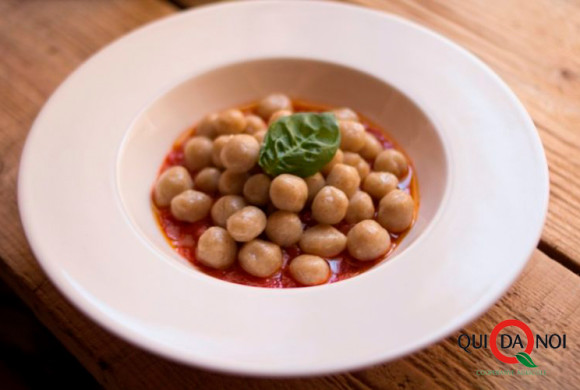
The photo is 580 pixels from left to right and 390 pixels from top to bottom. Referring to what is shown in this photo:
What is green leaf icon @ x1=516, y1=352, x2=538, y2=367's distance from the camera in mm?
1074

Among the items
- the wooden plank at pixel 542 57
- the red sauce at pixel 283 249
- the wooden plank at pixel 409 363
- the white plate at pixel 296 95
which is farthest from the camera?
the wooden plank at pixel 542 57

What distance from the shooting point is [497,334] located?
3.69 feet

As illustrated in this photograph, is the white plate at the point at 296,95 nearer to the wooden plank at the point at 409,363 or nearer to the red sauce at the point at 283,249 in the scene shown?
the red sauce at the point at 283,249

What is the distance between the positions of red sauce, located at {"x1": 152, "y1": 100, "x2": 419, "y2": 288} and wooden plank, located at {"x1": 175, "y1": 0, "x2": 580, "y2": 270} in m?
0.37

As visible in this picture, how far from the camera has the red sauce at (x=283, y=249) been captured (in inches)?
47.9

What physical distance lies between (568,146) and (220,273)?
3.18ft

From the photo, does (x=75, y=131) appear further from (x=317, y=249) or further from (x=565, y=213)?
(x=565, y=213)

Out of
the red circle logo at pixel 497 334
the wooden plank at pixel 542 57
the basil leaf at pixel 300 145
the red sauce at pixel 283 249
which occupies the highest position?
the wooden plank at pixel 542 57

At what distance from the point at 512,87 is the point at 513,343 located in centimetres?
85

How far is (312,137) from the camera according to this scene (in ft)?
4.15

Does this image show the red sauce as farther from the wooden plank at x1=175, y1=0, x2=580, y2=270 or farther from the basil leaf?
the wooden plank at x1=175, y1=0, x2=580, y2=270

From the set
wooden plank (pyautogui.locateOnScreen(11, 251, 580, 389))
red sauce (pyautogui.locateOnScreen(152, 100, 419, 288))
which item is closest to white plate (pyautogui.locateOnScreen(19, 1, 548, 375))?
red sauce (pyautogui.locateOnScreen(152, 100, 419, 288))

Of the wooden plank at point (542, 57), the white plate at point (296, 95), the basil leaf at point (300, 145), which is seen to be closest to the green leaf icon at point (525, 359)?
the white plate at point (296, 95)

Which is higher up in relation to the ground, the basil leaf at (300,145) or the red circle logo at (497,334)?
the basil leaf at (300,145)
